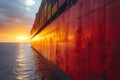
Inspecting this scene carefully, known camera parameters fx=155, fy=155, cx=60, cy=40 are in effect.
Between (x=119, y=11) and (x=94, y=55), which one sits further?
(x=94, y=55)

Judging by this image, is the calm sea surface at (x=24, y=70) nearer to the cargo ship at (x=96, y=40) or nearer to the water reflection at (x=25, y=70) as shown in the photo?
the water reflection at (x=25, y=70)

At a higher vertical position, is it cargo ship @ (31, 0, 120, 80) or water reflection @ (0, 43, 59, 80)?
cargo ship @ (31, 0, 120, 80)

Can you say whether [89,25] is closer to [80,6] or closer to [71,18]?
[80,6]

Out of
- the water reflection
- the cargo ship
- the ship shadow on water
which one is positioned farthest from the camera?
the water reflection

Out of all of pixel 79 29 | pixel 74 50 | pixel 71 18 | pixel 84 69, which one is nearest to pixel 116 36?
pixel 84 69

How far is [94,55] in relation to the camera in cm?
556

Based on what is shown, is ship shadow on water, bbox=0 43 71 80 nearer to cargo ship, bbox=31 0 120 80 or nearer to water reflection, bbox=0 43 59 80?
water reflection, bbox=0 43 59 80

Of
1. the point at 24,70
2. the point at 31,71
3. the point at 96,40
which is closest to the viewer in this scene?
the point at 96,40

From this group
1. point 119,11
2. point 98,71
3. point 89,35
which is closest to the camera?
point 119,11

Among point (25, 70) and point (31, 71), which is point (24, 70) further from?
point (31, 71)

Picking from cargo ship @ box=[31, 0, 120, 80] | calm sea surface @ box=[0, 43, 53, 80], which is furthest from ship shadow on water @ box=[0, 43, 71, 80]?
cargo ship @ box=[31, 0, 120, 80]

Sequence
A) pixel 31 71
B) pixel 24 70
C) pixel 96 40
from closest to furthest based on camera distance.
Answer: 1. pixel 96 40
2. pixel 31 71
3. pixel 24 70

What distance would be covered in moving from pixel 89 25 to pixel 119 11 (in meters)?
1.98

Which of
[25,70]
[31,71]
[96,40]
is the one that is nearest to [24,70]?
[25,70]
